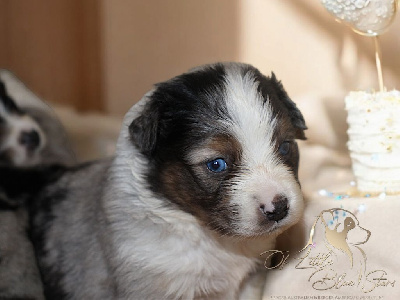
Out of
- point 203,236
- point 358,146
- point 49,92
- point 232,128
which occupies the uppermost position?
point 232,128

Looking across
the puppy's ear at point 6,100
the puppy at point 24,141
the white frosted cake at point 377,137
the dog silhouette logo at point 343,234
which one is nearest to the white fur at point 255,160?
the dog silhouette logo at point 343,234

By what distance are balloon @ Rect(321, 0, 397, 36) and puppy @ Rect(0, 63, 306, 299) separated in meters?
0.39

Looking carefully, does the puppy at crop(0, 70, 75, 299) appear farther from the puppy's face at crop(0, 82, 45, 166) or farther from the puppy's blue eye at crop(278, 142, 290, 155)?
the puppy's blue eye at crop(278, 142, 290, 155)

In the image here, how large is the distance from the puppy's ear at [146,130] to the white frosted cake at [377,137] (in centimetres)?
84

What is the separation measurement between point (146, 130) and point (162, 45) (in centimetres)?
233

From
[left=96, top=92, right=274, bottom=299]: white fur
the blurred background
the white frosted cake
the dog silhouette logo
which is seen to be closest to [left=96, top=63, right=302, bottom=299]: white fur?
[left=96, top=92, right=274, bottom=299]: white fur

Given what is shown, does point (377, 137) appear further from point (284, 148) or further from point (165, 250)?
point (165, 250)

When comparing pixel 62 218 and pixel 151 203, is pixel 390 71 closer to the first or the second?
pixel 151 203

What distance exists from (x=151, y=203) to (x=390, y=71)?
1707mm

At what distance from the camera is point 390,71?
3.27 m

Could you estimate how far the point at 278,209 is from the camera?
1995mm

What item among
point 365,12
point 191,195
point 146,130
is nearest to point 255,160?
point 191,195

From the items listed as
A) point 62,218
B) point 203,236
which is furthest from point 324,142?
point 62,218

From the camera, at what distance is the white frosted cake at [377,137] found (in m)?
2.38
